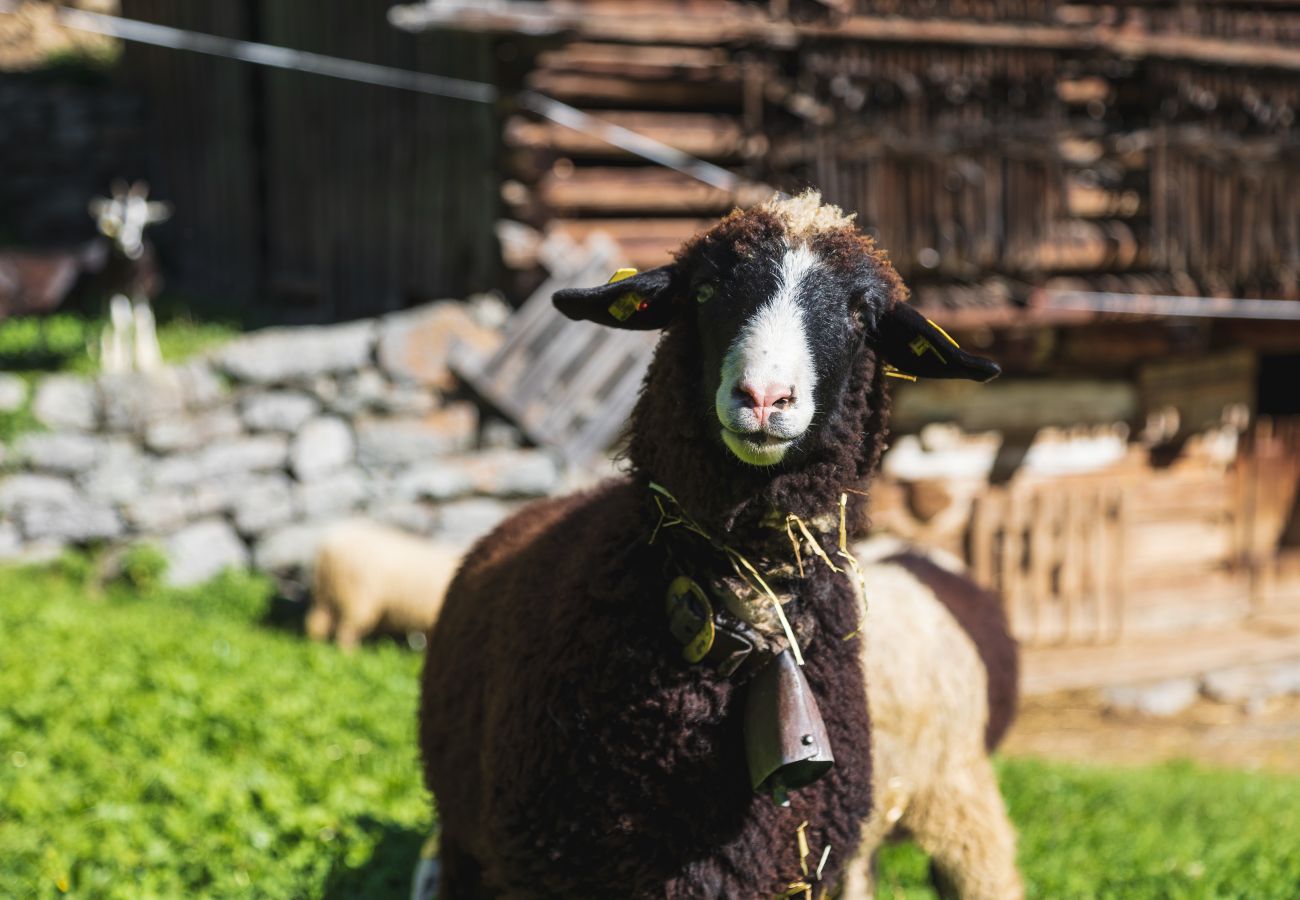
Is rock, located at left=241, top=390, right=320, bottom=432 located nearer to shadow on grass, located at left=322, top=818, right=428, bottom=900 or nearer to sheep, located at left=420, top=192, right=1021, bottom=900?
shadow on grass, located at left=322, top=818, right=428, bottom=900

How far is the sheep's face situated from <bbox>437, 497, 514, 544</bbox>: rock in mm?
6437

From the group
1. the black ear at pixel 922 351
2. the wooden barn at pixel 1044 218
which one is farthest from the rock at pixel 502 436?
the black ear at pixel 922 351

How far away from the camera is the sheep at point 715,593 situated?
2721 millimetres

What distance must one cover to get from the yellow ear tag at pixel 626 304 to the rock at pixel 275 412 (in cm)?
684

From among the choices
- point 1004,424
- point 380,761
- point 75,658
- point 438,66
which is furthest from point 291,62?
point 1004,424

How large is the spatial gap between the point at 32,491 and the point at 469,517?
125 inches

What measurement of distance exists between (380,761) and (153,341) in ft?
20.3

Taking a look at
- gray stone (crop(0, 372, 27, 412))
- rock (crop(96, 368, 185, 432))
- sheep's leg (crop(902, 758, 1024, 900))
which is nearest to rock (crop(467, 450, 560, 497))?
rock (crop(96, 368, 185, 432))

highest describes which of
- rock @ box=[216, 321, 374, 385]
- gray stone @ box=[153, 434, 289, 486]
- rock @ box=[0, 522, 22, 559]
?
rock @ box=[216, 321, 374, 385]

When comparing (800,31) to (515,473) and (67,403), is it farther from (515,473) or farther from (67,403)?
(67,403)

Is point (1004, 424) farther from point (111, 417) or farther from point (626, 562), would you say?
point (626, 562)

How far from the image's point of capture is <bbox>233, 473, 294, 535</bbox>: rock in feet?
30.5

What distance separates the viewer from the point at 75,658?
21.3ft

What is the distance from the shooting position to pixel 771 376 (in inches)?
99.8
